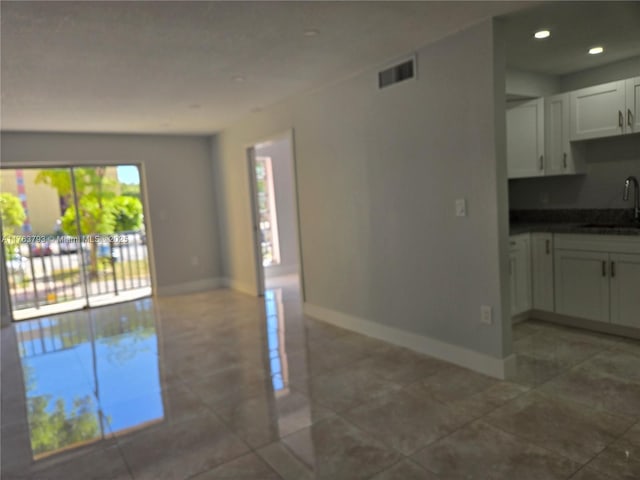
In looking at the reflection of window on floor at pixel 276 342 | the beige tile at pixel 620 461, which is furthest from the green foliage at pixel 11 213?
the beige tile at pixel 620 461

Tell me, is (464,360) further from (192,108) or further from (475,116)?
(192,108)

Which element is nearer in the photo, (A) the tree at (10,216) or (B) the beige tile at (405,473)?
(B) the beige tile at (405,473)

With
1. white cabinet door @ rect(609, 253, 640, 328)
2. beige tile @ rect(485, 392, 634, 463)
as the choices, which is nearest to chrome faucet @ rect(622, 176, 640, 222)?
white cabinet door @ rect(609, 253, 640, 328)

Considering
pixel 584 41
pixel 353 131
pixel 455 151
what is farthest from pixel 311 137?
pixel 584 41

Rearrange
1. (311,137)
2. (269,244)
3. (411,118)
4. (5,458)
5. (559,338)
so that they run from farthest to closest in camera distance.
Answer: (269,244)
(311,137)
(559,338)
(411,118)
(5,458)

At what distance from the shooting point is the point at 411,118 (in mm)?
3395

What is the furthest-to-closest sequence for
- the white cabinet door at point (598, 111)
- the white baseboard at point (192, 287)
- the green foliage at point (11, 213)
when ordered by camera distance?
the white baseboard at point (192, 287) < the green foliage at point (11, 213) < the white cabinet door at point (598, 111)

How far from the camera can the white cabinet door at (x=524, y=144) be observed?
13.6ft

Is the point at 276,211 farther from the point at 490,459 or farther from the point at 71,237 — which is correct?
the point at 490,459

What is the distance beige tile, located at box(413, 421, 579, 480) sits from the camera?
1973 mm

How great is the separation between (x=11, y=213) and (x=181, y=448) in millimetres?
4495

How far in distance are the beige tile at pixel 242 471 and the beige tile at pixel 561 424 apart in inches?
49.0

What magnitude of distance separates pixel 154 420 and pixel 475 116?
2.83 m

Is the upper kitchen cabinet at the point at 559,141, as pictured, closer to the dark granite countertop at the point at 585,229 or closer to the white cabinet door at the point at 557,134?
the white cabinet door at the point at 557,134
